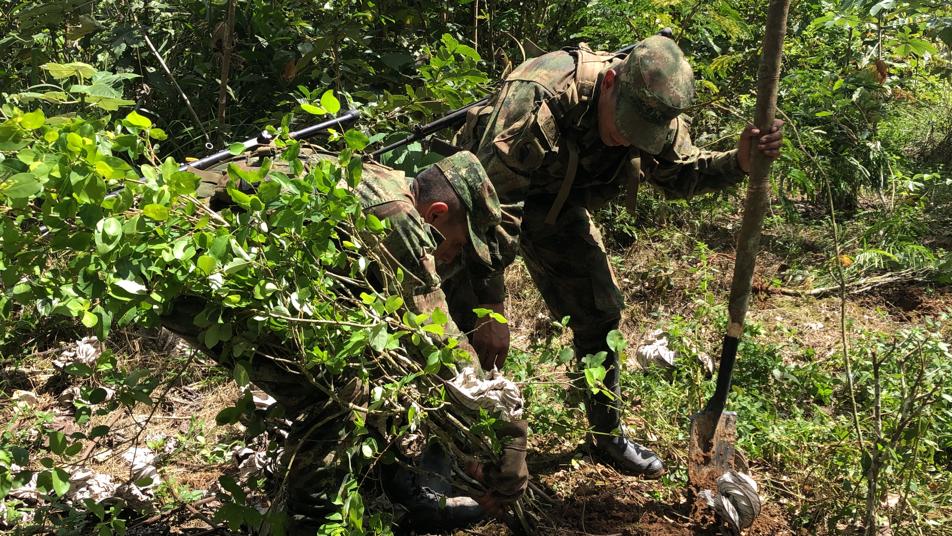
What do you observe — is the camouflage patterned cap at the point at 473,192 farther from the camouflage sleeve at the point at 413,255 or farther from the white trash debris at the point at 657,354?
the white trash debris at the point at 657,354

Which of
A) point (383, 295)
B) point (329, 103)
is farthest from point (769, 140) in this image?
point (329, 103)

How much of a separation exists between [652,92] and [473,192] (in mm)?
917

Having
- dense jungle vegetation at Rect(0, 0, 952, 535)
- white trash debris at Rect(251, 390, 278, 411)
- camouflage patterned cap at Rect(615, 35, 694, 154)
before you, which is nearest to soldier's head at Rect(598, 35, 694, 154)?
camouflage patterned cap at Rect(615, 35, 694, 154)

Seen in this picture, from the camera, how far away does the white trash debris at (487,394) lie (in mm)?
2232

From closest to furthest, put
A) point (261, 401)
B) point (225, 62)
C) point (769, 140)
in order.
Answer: point (769, 140), point (261, 401), point (225, 62)

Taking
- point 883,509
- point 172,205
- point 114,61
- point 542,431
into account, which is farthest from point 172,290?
point 114,61

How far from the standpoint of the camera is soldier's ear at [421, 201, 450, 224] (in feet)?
8.26

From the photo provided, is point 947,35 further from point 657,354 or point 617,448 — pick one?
point 617,448

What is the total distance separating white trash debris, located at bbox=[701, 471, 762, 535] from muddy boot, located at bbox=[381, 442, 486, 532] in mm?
883

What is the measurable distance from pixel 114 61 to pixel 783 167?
4578 mm

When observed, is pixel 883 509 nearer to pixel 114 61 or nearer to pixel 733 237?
pixel 733 237

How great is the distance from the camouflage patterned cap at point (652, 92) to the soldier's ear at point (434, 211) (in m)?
0.96

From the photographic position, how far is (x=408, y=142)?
362 centimetres

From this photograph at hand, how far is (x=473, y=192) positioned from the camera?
8.31ft
